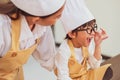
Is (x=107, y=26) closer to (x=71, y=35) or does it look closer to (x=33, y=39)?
(x=71, y=35)

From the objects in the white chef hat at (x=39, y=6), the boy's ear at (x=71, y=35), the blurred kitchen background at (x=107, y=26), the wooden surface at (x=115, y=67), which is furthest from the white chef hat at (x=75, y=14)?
the blurred kitchen background at (x=107, y=26)

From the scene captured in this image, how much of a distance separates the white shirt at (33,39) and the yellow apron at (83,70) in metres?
0.08

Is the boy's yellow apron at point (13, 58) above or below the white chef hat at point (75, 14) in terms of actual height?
below

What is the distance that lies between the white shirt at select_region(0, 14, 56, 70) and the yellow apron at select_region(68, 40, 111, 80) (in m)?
0.08

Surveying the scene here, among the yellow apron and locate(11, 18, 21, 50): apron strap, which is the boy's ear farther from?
locate(11, 18, 21, 50): apron strap

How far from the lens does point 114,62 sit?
178 centimetres

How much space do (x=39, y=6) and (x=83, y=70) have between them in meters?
0.36

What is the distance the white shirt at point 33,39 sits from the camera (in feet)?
2.52

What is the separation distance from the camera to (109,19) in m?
1.92

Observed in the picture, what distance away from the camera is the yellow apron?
946 millimetres

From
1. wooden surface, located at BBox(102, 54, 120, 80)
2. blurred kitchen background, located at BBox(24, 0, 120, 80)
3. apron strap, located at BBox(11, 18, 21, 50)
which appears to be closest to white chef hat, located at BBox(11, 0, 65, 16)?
apron strap, located at BBox(11, 18, 21, 50)

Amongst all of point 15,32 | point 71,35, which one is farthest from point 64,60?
point 15,32

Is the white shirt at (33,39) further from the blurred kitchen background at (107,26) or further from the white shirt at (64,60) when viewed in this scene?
the blurred kitchen background at (107,26)

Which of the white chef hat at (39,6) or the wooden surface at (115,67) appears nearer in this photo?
Result: the white chef hat at (39,6)
